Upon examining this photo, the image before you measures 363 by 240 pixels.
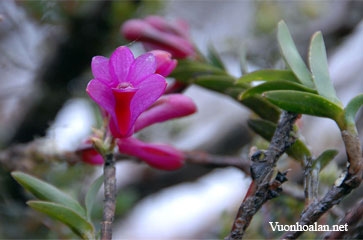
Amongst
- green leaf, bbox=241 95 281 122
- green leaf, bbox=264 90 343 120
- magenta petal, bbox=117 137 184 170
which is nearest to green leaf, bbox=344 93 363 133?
green leaf, bbox=264 90 343 120

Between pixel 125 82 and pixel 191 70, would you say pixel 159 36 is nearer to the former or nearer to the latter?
pixel 191 70

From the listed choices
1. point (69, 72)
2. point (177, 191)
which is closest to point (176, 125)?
point (177, 191)

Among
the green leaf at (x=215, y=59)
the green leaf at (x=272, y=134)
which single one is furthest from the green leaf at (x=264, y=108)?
the green leaf at (x=215, y=59)

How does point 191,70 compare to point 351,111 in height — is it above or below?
above

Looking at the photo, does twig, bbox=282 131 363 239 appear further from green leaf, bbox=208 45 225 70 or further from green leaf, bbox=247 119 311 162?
green leaf, bbox=208 45 225 70

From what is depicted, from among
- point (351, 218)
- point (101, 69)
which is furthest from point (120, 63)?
point (351, 218)

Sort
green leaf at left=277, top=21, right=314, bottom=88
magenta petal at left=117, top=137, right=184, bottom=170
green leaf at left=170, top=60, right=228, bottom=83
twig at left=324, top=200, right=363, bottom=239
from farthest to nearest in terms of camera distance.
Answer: green leaf at left=170, top=60, right=228, bottom=83
magenta petal at left=117, top=137, right=184, bottom=170
green leaf at left=277, top=21, right=314, bottom=88
twig at left=324, top=200, right=363, bottom=239
